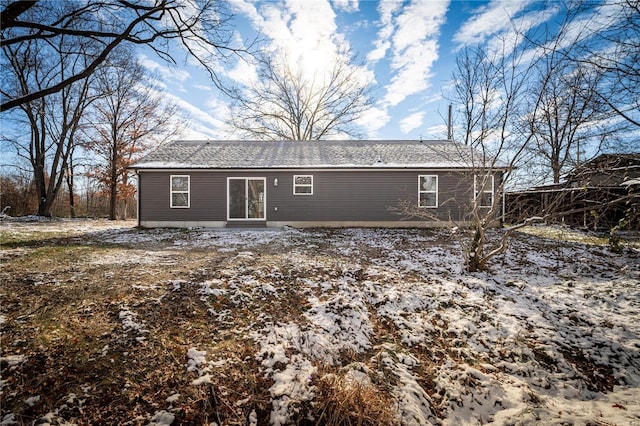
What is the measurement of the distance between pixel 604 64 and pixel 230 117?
773 inches

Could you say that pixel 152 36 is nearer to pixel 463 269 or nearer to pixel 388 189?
pixel 463 269

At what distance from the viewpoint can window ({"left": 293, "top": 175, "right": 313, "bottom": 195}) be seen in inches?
451

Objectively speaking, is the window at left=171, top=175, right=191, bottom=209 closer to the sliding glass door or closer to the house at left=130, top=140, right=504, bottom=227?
the house at left=130, top=140, right=504, bottom=227

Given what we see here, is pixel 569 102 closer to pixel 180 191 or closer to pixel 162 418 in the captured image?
pixel 162 418

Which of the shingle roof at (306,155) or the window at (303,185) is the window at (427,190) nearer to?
the shingle roof at (306,155)

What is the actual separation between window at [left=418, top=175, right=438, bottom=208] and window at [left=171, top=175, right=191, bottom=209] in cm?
990

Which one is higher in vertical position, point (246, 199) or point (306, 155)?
point (306, 155)

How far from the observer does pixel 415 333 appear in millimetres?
3637

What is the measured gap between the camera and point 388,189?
11.5m

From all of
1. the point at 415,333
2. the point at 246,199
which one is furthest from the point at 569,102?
the point at 246,199

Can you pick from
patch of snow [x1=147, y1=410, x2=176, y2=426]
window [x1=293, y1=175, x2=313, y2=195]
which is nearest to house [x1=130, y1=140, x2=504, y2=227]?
window [x1=293, y1=175, x2=313, y2=195]

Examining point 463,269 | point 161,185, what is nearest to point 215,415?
point 463,269

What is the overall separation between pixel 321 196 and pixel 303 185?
906 millimetres

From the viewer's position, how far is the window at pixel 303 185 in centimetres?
1145
